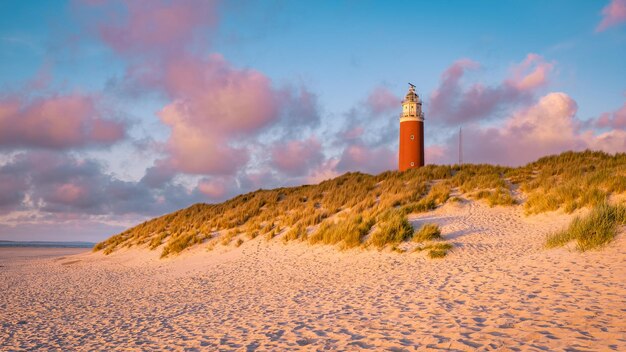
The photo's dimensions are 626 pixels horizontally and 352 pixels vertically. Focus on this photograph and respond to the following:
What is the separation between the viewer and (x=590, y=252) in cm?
991

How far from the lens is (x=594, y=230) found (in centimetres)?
1049

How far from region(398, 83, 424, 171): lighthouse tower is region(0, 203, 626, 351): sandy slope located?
18606 mm

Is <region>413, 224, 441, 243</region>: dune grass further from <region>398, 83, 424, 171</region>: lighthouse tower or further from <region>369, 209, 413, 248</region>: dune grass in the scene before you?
<region>398, 83, 424, 171</region>: lighthouse tower

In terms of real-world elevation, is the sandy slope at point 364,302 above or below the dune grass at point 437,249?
below

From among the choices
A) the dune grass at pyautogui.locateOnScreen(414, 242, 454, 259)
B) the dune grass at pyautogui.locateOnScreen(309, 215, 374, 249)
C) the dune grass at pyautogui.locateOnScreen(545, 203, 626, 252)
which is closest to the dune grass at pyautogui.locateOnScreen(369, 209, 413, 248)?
the dune grass at pyautogui.locateOnScreen(309, 215, 374, 249)

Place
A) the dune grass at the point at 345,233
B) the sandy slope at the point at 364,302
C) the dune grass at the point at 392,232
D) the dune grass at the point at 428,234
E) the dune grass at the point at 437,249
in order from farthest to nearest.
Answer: the dune grass at the point at 345,233
the dune grass at the point at 392,232
the dune grass at the point at 428,234
the dune grass at the point at 437,249
the sandy slope at the point at 364,302

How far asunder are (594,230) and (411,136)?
974 inches

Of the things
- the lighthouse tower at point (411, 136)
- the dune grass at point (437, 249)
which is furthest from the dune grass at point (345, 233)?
the lighthouse tower at point (411, 136)

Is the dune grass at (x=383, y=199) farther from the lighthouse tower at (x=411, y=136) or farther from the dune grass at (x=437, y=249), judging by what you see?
the lighthouse tower at (x=411, y=136)

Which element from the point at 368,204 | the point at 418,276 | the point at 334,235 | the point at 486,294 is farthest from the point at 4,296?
the point at 368,204

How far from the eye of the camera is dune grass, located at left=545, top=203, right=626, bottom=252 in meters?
10.2

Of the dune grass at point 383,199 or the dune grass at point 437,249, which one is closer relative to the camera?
the dune grass at point 437,249

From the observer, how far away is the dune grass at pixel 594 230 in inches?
400

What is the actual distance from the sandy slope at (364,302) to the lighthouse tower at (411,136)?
18.6 meters
